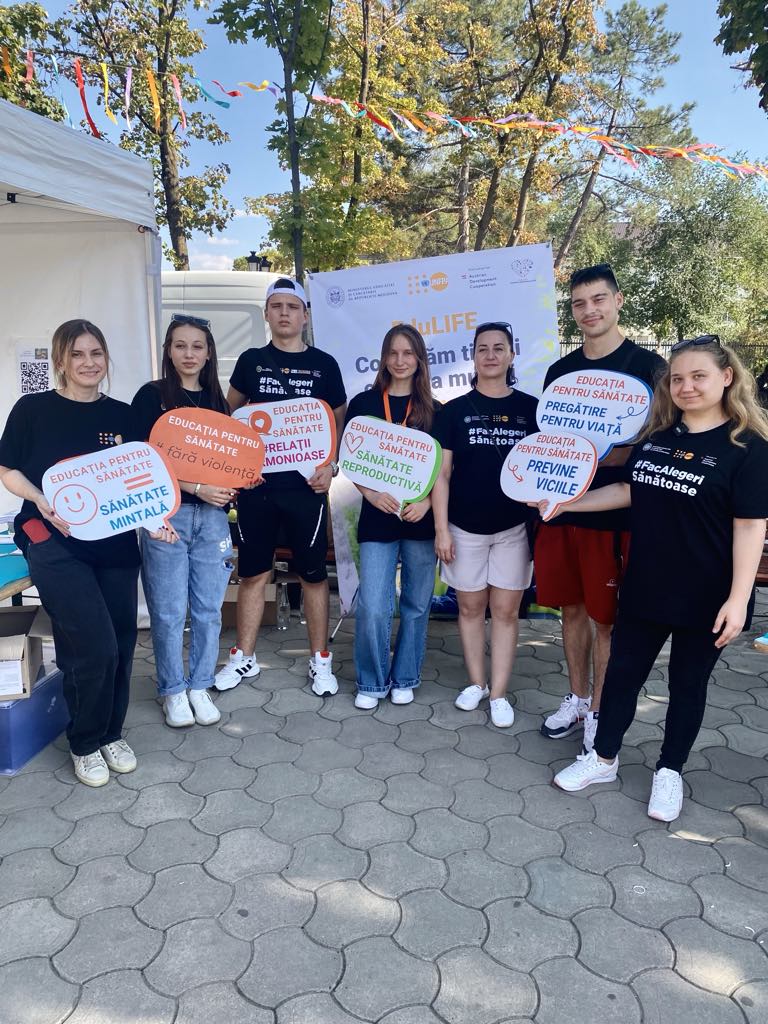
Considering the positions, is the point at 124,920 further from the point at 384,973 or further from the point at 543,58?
the point at 543,58

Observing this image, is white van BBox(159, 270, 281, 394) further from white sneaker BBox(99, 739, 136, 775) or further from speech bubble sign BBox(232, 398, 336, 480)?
white sneaker BBox(99, 739, 136, 775)

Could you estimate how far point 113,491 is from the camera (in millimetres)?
2459

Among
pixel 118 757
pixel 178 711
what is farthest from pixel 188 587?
pixel 118 757

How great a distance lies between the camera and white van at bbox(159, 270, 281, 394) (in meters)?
6.20

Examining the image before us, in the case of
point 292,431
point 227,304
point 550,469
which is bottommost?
point 550,469

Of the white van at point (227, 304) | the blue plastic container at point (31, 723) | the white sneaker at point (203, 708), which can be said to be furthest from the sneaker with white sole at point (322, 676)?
the white van at point (227, 304)

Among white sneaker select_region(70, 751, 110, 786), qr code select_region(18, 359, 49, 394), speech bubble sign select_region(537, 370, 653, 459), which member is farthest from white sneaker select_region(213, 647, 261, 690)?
qr code select_region(18, 359, 49, 394)

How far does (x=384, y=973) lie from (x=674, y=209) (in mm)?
22614

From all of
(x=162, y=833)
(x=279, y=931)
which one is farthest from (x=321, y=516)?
(x=279, y=931)

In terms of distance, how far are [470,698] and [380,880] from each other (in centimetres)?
119

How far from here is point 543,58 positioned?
14.2m

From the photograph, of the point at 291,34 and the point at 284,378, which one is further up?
the point at 291,34

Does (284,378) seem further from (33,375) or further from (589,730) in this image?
(589,730)

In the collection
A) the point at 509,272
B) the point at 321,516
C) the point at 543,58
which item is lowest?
the point at 321,516
